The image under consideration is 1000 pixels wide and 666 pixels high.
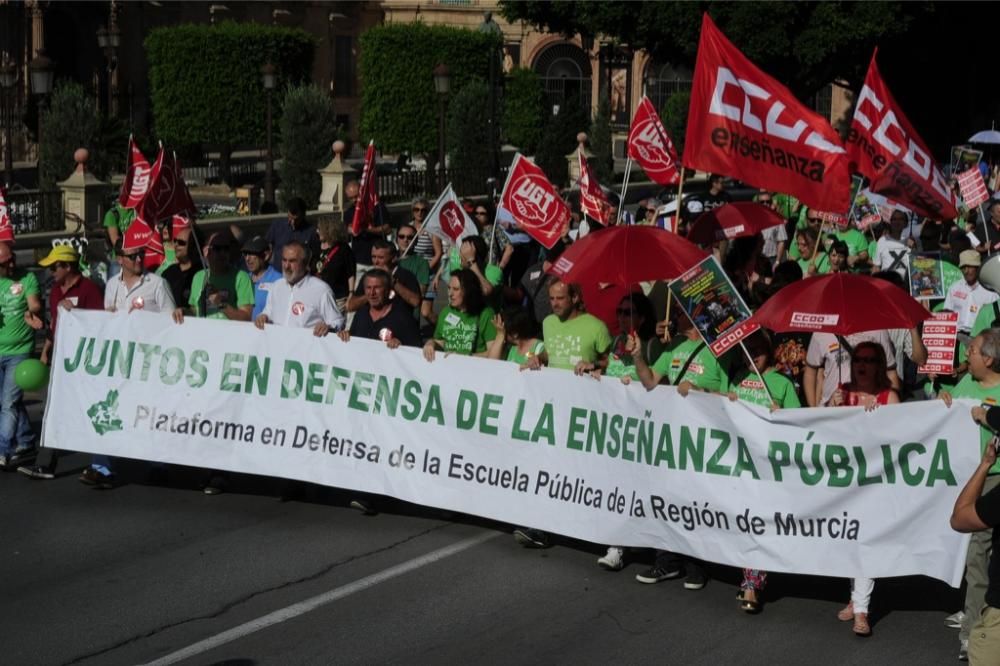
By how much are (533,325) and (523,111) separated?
121 feet

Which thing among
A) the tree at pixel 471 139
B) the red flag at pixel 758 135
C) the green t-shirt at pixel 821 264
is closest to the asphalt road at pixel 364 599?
the red flag at pixel 758 135

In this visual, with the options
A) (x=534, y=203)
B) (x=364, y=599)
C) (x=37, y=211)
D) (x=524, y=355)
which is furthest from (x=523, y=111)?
(x=364, y=599)

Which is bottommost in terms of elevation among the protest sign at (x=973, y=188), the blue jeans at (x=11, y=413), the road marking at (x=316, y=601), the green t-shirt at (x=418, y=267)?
the road marking at (x=316, y=601)

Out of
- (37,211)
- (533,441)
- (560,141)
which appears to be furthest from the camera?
(560,141)

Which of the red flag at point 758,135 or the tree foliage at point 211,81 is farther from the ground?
the tree foliage at point 211,81

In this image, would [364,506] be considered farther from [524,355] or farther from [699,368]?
[699,368]

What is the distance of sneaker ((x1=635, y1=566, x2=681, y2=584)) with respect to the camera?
28.4 feet

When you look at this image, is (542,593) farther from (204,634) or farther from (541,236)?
(541,236)

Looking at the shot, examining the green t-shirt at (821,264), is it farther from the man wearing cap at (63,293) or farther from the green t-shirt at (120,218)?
the green t-shirt at (120,218)

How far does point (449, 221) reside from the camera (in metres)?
13.8

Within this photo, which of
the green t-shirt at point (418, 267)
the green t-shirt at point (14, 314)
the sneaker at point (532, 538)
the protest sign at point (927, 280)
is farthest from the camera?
the green t-shirt at point (418, 267)

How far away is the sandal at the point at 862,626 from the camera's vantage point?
→ 25.8 ft

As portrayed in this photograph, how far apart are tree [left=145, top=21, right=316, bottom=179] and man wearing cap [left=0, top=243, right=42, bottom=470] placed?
31.2 metres

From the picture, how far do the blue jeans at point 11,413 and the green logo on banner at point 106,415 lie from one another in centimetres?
75
